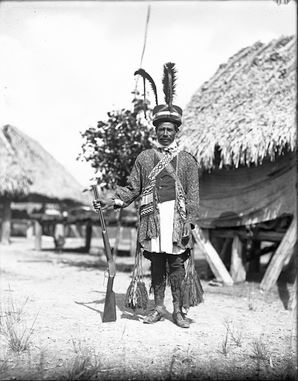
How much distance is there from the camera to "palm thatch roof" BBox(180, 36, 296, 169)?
6.23 metres

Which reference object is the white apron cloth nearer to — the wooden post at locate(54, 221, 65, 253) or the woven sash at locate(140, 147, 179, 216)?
the woven sash at locate(140, 147, 179, 216)

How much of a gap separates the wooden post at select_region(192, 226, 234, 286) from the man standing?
126 inches

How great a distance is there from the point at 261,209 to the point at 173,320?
3262 mm

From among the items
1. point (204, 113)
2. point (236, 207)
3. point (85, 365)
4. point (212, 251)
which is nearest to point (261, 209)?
point (236, 207)

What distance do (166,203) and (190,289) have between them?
75cm

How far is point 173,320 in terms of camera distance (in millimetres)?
4070

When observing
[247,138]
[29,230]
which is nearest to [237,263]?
[247,138]

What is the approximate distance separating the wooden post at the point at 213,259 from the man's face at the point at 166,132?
3524 mm

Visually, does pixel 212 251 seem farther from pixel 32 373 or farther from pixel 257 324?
pixel 32 373

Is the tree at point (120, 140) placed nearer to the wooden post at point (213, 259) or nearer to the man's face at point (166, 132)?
the wooden post at point (213, 259)

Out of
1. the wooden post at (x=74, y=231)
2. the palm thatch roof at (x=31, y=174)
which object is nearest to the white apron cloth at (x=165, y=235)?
the palm thatch roof at (x=31, y=174)

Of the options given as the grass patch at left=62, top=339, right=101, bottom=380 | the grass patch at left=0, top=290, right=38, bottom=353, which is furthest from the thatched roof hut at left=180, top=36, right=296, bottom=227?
the grass patch at left=62, top=339, right=101, bottom=380

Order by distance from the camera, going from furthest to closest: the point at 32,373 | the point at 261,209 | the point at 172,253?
the point at 261,209 < the point at 172,253 < the point at 32,373

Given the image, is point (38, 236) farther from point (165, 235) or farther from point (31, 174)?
point (165, 235)
